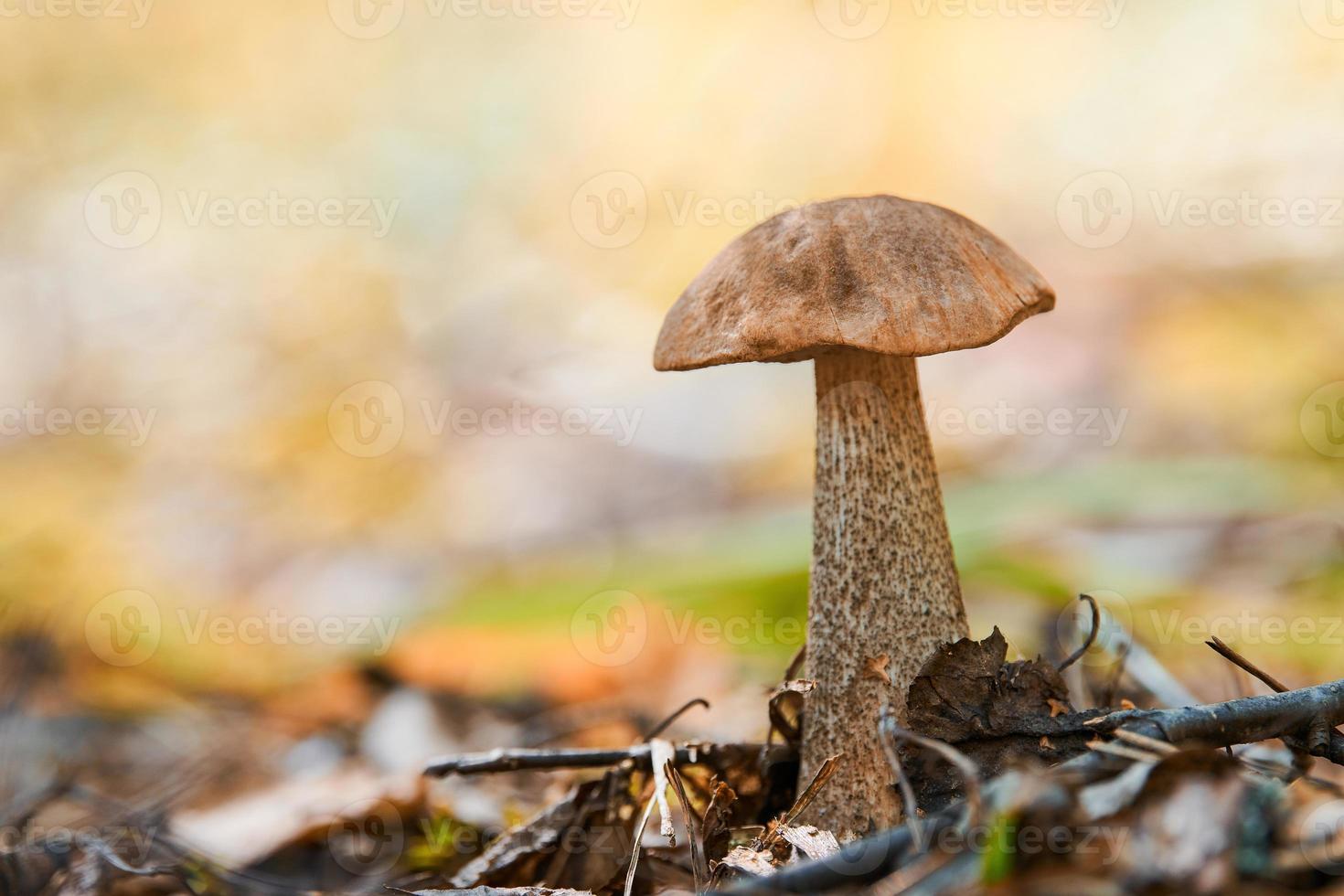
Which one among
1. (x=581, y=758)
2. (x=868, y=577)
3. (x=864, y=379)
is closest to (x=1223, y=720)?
(x=868, y=577)

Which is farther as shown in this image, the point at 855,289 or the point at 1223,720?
the point at 855,289

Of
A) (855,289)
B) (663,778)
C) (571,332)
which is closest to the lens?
(855,289)

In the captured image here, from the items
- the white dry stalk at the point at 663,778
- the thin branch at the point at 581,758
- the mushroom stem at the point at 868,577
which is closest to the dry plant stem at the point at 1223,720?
the white dry stalk at the point at 663,778

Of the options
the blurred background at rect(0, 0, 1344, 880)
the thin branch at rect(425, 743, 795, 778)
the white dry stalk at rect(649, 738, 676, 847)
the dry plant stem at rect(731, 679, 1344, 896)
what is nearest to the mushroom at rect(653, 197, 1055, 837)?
the thin branch at rect(425, 743, 795, 778)

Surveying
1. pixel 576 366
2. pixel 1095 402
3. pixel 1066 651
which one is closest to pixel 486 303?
pixel 576 366

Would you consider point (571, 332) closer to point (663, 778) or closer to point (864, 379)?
point (864, 379)

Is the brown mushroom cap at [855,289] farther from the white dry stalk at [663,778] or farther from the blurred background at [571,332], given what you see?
the blurred background at [571,332]
